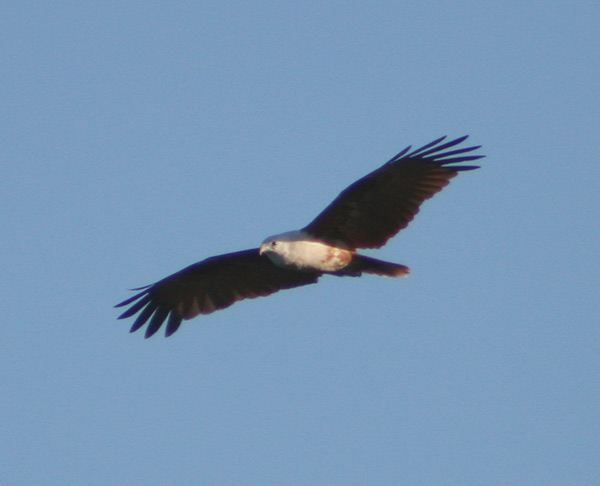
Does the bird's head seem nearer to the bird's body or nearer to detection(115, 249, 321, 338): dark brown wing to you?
the bird's body

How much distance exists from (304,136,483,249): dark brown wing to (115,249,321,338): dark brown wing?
750 mm

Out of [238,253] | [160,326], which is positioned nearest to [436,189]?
[238,253]

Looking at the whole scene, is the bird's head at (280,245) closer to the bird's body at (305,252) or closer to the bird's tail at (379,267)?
the bird's body at (305,252)

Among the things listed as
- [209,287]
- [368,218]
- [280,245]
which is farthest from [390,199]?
[209,287]

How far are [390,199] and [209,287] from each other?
260 centimetres

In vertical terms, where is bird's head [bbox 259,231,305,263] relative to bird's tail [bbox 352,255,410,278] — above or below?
above

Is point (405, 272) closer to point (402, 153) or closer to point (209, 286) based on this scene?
point (402, 153)

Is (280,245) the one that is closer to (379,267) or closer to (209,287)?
(379,267)

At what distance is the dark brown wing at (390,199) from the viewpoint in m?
11.3

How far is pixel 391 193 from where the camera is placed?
11.4 m

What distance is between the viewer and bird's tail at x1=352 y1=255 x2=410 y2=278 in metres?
11.3

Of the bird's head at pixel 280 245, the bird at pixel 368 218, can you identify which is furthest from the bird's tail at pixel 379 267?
the bird's head at pixel 280 245

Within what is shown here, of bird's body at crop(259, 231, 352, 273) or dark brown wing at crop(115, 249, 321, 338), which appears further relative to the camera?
dark brown wing at crop(115, 249, 321, 338)

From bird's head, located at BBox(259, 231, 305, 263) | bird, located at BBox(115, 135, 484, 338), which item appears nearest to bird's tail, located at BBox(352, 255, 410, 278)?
bird, located at BBox(115, 135, 484, 338)
